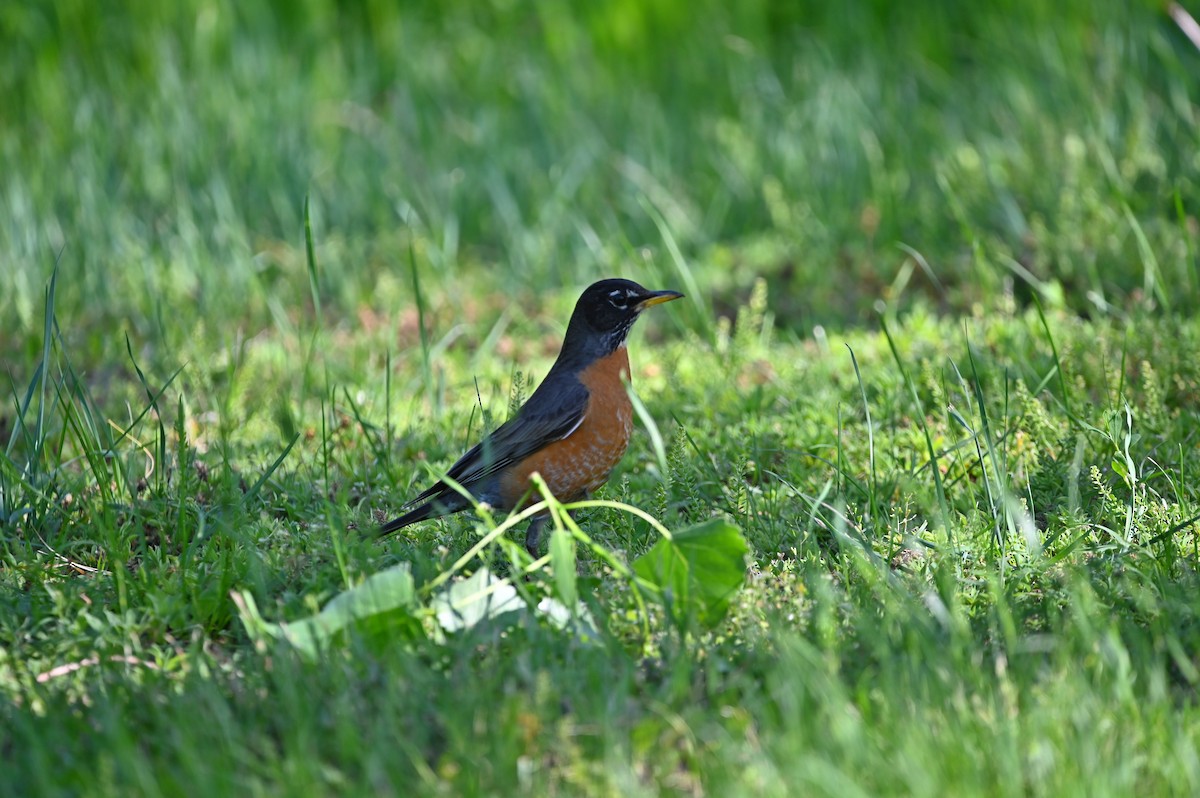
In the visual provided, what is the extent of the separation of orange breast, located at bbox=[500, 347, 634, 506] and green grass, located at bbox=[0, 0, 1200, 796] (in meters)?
0.14

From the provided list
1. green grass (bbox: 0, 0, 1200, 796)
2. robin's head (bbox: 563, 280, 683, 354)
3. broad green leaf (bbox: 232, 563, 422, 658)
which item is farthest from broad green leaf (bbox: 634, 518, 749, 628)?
robin's head (bbox: 563, 280, 683, 354)

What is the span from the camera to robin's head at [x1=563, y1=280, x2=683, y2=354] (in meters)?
5.09

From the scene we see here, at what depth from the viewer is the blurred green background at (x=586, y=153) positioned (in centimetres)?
688

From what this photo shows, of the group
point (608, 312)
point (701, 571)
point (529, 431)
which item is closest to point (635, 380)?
point (608, 312)

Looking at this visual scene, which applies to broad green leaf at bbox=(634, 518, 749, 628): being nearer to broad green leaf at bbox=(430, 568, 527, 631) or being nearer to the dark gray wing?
broad green leaf at bbox=(430, 568, 527, 631)

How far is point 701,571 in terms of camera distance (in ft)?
11.2

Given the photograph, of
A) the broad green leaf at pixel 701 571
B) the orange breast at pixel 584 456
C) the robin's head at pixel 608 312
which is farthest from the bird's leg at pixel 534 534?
the broad green leaf at pixel 701 571

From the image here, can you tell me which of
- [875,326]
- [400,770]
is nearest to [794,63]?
[875,326]

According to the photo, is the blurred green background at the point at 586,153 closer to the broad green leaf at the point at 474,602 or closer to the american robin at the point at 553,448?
the american robin at the point at 553,448

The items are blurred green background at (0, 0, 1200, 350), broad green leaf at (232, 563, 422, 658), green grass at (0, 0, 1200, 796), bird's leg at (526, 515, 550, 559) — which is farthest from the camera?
blurred green background at (0, 0, 1200, 350)

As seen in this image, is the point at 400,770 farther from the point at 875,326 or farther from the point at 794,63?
the point at 794,63

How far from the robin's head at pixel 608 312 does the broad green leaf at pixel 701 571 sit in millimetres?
1762

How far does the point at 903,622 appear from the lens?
325 centimetres

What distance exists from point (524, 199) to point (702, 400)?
3.35m
